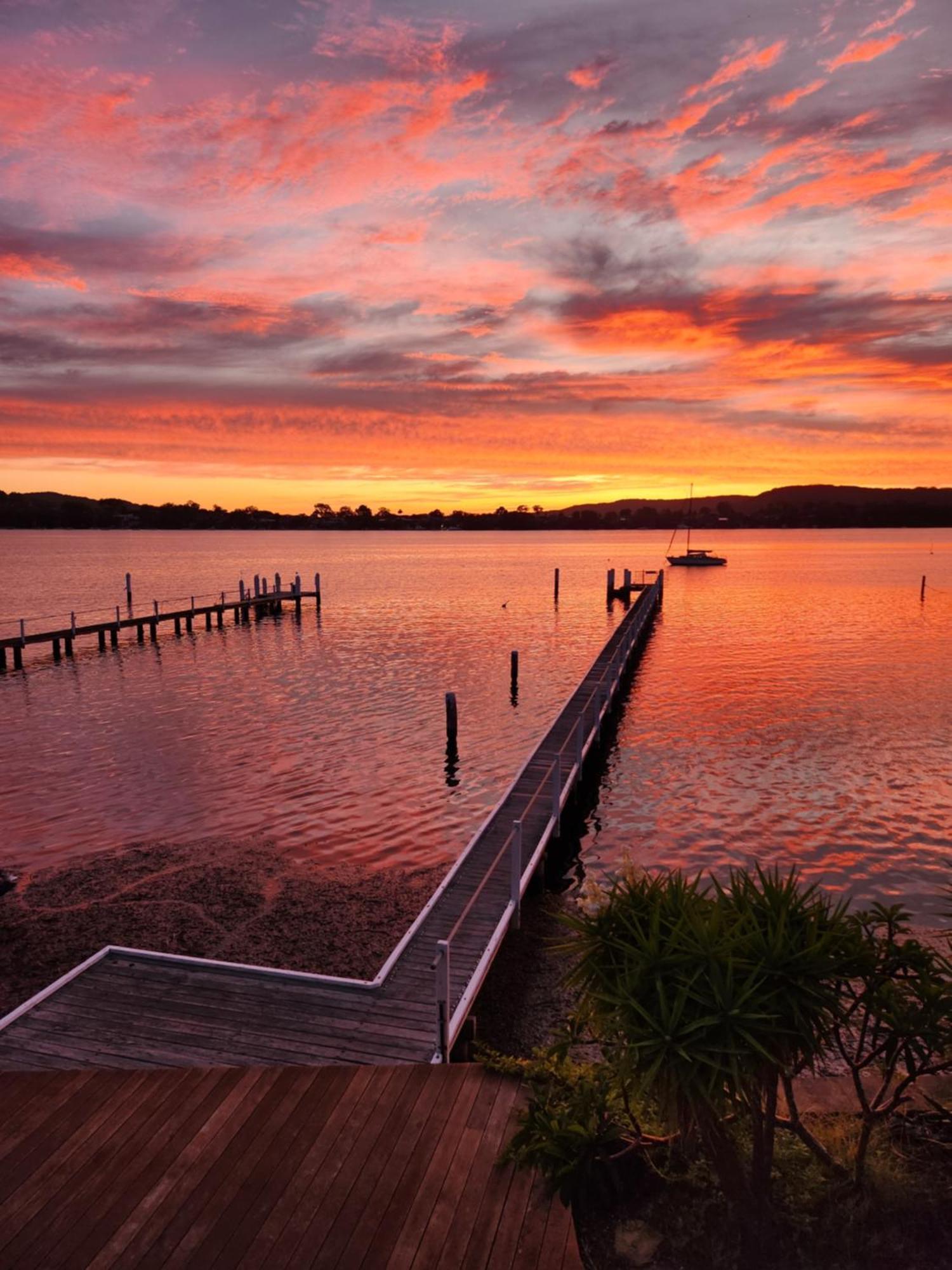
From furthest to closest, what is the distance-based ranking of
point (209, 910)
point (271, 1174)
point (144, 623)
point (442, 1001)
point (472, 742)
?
point (144, 623) → point (472, 742) → point (209, 910) → point (442, 1001) → point (271, 1174)

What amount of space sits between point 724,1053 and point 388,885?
482 inches

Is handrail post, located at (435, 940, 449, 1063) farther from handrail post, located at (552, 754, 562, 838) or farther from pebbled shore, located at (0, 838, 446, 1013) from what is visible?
handrail post, located at (552, 754, 562, 838)

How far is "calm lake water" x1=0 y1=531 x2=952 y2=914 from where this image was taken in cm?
1925

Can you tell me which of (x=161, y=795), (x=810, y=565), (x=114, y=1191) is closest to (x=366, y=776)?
(x=161, y=795)

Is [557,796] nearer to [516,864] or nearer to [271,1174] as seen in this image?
[516,864]

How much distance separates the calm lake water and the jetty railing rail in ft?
5.49

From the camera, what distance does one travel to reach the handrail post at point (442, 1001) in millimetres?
8641

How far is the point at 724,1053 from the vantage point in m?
5.09

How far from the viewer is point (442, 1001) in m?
8.71

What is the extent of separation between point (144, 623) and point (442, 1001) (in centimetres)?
4640

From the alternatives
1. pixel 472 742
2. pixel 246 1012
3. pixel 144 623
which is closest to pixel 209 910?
pixel 246 1012

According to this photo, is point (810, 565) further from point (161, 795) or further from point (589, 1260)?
point (589, 1260)

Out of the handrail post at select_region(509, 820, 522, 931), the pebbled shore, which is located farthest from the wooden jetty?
the handrail post at select_region(509, 820, 522, 931)

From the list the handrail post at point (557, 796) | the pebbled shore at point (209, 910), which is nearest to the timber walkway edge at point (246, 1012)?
the pebbled shore at point (209, 910)
